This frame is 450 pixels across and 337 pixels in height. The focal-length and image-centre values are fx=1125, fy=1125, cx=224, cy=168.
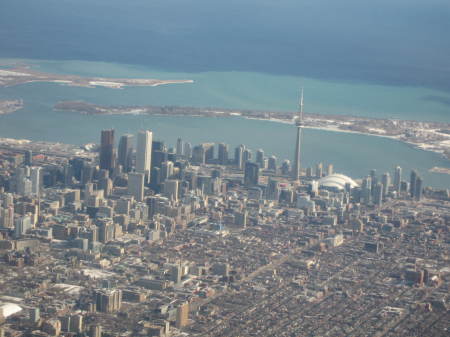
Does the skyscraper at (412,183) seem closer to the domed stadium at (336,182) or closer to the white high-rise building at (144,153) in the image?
the domed stadium at (336,182)

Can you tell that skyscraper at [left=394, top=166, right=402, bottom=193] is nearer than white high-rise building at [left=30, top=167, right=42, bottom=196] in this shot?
No

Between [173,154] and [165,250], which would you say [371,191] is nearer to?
[173,154]

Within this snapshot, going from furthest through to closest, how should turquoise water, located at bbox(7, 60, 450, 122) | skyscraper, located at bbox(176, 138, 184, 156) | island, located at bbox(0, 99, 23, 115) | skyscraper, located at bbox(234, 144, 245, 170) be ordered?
turquoise water, located at bbox(7, 60, 450, 122) < island, located at bbox(0, 99, 23, 115) < skyscraper, located at bbox(176, 138, 184, 156) < skyscraper, located at bbox(234, 144, 245, 170)

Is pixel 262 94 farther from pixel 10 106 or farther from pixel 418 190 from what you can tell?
pixel 418 190

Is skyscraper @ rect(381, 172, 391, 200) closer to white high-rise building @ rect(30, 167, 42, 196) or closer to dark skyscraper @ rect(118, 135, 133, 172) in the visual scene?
dark skyscraper @ rect(118, 135, 133, 172)

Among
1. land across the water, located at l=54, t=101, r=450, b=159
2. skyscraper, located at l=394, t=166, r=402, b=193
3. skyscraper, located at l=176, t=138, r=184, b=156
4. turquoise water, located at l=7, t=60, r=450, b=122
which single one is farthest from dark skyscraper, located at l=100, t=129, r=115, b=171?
turquoise water, located at l=7, t=60, r=450, b=122

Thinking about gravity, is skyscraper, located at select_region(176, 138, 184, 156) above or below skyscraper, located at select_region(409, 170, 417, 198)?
above
